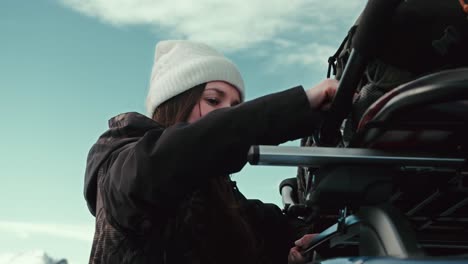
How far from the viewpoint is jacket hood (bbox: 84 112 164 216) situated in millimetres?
1854

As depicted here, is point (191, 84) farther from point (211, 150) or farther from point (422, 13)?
point (422, 13)

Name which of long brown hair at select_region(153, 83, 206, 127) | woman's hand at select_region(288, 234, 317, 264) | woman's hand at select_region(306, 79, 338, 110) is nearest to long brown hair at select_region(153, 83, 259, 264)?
long brown hair at select_region(153, 83, 206, 127)

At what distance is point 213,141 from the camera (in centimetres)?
140

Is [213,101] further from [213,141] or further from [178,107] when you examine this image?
[213,141]

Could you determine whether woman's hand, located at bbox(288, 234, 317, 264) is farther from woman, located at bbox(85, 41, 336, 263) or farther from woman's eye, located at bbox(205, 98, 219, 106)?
woman's eye, located at bbox(205, 98, 219, 106)

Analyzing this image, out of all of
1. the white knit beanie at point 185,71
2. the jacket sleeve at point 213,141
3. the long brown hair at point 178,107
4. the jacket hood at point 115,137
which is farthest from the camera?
the white knit beanie at point 185,71

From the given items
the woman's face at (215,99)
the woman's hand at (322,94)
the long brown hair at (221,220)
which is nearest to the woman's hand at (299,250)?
the long brown hair at (221,220)

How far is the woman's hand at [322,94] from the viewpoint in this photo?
1.42 metres

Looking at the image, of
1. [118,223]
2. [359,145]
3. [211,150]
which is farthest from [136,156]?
[359,145]

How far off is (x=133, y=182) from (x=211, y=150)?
265 mm

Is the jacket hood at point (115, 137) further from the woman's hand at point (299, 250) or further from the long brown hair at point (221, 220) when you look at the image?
the woman's hand at point (299, 250)

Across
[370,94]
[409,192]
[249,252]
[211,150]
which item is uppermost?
[370,94]

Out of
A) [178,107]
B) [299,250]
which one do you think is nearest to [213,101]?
[178,107]

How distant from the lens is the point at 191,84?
223cm
